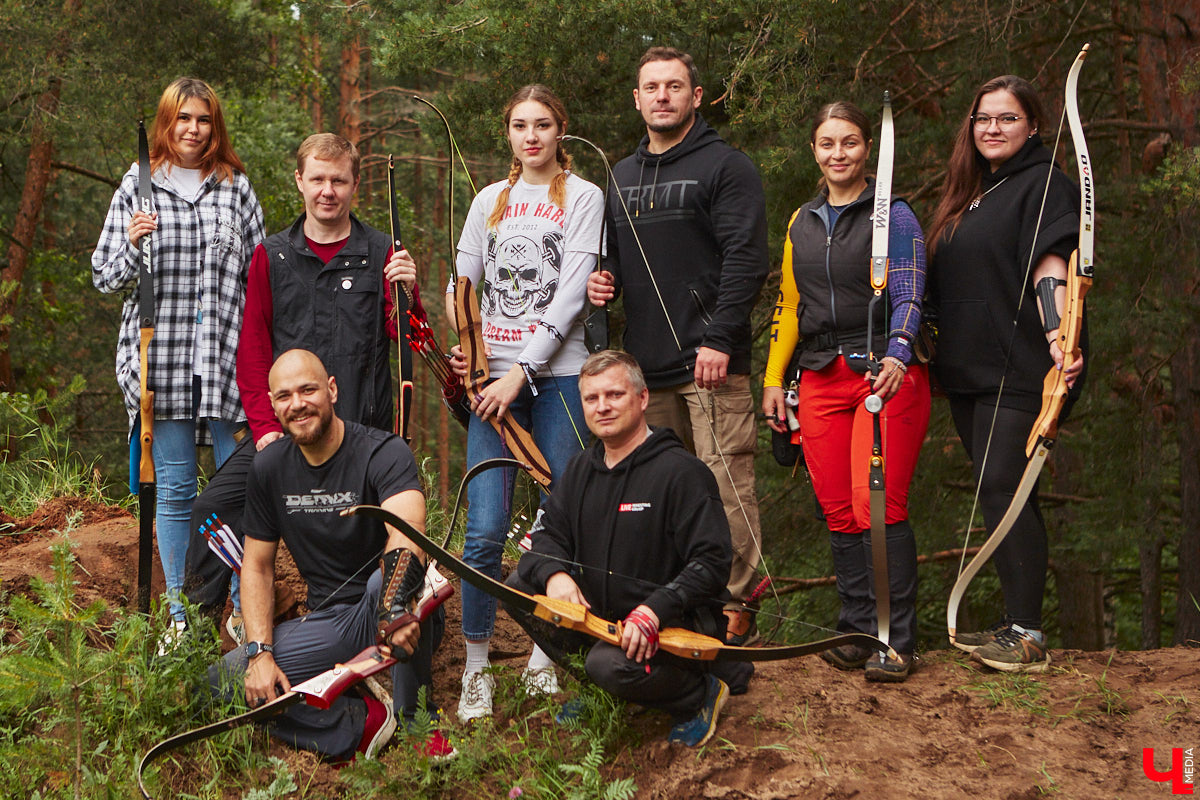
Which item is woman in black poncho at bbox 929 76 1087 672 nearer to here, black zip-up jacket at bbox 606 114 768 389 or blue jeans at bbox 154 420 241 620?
black zip-up jacket at bbox 606 114 768 389

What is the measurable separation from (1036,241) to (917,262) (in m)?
0.41

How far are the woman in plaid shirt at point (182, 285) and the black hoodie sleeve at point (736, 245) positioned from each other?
6.01ft

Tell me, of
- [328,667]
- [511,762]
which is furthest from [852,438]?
[328,667]

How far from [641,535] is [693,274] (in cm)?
103

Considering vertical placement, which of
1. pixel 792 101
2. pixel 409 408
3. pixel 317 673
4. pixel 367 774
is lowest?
pixel 367 774

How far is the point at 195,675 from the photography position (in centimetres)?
384

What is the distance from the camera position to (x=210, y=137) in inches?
164

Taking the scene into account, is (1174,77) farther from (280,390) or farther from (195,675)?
(195,675)

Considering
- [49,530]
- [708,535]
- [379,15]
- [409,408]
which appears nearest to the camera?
[708,535]

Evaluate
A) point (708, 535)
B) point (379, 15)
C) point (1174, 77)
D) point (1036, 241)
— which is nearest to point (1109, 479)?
point (1174, 77)

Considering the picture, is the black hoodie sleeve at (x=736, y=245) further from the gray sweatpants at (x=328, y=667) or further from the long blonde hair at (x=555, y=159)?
the gray sweatpants at (x=328, y=667)

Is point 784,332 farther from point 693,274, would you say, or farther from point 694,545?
point 694,545

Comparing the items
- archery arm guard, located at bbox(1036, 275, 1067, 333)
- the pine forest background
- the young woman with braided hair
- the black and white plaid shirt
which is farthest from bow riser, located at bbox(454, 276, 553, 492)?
the pine forest background

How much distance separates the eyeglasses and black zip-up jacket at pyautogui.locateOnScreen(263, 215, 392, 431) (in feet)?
7.17
